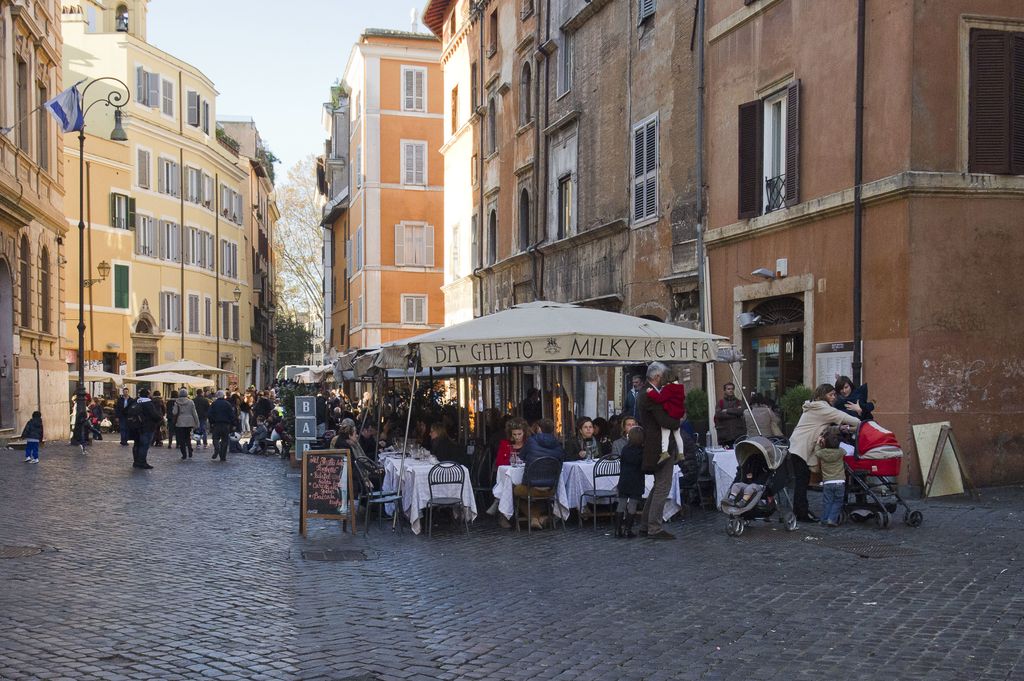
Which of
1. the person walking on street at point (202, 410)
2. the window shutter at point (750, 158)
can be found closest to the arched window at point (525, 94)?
the person walking on street at point (202, 410)

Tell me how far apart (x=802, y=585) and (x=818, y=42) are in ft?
32.7

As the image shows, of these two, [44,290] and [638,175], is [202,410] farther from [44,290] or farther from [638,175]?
[638,175]

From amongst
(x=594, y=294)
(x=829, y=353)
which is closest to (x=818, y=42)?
(x=829, y=353)

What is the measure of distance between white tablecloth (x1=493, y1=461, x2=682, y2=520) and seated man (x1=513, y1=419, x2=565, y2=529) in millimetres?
105

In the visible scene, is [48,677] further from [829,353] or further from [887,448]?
[829,353]

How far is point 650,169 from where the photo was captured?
73.2 feet

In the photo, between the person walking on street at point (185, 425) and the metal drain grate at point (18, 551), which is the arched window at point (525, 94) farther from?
the metal drain grate at point (18, 551)

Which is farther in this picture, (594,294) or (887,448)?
(594,294)

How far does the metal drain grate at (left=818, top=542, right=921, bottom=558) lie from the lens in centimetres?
1027

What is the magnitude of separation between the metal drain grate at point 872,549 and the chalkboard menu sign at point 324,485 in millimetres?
5068

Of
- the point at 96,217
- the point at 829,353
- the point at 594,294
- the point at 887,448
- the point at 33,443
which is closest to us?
the point at 887,448

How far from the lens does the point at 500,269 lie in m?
33.0

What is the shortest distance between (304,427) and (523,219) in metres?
11.1

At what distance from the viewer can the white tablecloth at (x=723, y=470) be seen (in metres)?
13.4
